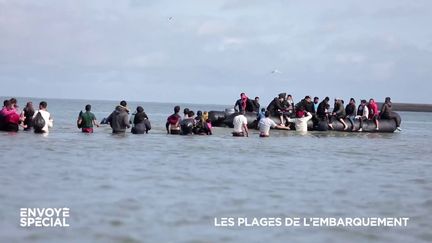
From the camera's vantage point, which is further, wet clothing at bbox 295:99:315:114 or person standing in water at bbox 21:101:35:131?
wet clothing at bbox 295:99:315:114

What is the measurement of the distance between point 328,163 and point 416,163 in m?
2.56

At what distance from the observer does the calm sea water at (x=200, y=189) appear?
819 centimetres

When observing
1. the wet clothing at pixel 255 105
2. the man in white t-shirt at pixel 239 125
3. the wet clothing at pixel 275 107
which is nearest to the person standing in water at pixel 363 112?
the wet clothing at pixel 275 107

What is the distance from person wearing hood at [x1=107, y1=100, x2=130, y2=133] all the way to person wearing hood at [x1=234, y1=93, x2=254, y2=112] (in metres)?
7.11

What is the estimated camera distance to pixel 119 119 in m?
23.5

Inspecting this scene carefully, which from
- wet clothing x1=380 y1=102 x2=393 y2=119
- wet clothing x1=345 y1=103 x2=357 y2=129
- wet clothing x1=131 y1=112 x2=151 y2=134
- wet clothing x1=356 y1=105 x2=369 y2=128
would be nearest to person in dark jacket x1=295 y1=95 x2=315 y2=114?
wet clothing x1=345 y1=103 x2=357 y2=129

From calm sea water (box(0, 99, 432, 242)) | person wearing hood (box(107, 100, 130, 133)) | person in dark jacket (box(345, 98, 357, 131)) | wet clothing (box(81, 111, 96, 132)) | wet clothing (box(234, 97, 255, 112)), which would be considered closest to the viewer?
calm sea water (box(0, 99, 432, 242))

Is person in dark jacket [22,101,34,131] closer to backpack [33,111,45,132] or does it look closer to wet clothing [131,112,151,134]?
backpack [33,111,45,132]

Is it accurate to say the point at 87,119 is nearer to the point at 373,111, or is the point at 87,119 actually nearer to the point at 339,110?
the point at 339,110

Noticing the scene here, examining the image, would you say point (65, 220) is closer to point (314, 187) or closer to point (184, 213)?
point (184, 213)

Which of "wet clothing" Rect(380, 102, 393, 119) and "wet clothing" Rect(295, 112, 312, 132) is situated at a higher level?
"wet clothing" Rect(380, 102, 393, 119)

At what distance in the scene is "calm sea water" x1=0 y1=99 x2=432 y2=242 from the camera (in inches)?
322

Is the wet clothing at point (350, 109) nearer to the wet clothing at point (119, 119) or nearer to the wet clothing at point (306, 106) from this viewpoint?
the wet clothing at point (306, 106)

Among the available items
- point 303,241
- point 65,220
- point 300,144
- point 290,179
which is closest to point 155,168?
point 290,179
